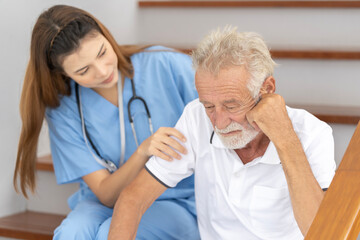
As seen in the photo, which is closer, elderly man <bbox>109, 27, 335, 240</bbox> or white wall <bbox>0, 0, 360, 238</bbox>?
elderly man <bbox>109, 27, 335, 240</bbox>

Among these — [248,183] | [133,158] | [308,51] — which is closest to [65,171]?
[133,158]

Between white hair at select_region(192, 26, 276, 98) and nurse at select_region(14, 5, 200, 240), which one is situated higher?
white hair at select_region(192, 26, 276, 98)

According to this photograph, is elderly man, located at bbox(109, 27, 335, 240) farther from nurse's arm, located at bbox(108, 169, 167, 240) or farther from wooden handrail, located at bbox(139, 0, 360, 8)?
wooden handrail, located at bbox(139, 0, 360, 8)

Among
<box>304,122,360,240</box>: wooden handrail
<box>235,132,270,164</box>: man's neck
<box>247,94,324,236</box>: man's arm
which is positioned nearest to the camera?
<box>304,122,360,240</box>: wooden handrail

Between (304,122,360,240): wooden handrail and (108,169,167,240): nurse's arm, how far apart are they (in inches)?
31.1

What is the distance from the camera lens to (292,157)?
53.8 inches

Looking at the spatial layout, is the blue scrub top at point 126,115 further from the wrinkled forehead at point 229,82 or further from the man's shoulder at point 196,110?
the wrinkled forehead at point 229,82

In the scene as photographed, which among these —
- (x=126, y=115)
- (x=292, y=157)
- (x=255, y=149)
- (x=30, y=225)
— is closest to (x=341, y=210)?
(x=292, y=157)

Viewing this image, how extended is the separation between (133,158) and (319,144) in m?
0.58

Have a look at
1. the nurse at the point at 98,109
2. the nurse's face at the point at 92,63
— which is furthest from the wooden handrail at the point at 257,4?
the nurse's face at the point at 92,63

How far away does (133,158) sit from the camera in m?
1.72

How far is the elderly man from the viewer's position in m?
1.39

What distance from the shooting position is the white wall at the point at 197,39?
2.12 m

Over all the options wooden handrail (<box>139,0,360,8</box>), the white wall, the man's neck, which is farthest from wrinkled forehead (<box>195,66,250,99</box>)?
wooden handrail (<box>139,0,360,8</box>)
